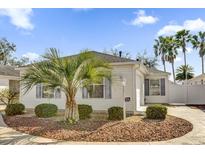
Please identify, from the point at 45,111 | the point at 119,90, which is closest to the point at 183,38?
the point at 119,90

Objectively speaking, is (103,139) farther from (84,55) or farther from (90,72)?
(84,55)

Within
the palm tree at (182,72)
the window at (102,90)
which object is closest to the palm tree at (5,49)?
the palm tree at (182,72)

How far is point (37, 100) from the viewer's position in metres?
15.0

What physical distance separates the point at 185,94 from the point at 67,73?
1488cm

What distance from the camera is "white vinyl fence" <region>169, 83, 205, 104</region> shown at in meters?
20.8

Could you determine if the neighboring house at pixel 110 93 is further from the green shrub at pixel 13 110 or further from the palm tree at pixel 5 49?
the palm tree at pixel 5 49

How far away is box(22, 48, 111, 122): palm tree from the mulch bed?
0.95 metres

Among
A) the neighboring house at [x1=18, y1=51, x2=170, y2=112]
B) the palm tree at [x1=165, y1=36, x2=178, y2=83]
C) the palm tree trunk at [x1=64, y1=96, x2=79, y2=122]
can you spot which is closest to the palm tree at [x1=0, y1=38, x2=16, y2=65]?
the palm tree at [x1=165, y1=36, x2=178, y2=83]

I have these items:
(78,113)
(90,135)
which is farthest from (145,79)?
(90,135)

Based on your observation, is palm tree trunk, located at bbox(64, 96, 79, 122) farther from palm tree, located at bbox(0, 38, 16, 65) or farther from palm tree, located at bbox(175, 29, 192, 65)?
palm tree, located at bbox(0, 38, 16, 65)

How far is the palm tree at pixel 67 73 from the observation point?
961cm
